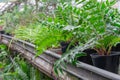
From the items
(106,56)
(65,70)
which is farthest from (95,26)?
(65,70)

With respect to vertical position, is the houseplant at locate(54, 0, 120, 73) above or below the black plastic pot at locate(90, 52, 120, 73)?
above

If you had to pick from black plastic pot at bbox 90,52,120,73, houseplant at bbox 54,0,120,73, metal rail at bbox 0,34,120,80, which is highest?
houseplant at bbox 54,0,120,73

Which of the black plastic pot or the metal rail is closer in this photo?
the metal rail

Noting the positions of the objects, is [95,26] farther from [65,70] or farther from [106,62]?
[65,70]

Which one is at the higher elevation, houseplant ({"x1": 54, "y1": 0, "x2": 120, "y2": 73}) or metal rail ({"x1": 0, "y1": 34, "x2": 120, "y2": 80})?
houseplant ({"x1": 54, "y1": 0, "x2": 120, "y2": 73})

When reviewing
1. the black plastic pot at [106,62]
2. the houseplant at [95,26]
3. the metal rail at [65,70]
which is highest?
the houseplant at [95,26]

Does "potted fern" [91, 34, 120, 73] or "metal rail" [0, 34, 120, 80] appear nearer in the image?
"metal rail" [0, 34, 120, 80]

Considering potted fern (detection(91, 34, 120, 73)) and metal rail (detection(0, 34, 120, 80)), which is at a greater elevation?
potted fern (detection(91, 34, 120, 73))

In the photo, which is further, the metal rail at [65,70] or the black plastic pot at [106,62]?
the black plastic pot at [106,62]

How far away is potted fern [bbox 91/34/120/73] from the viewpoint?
110 cm

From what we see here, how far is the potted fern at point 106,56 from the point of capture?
1.10 metres

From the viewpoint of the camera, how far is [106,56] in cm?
111

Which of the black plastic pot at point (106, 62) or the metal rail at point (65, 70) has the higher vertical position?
the black plastic pot at point (106, 62)

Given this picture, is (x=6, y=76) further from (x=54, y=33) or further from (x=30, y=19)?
(x=54, y=33)
